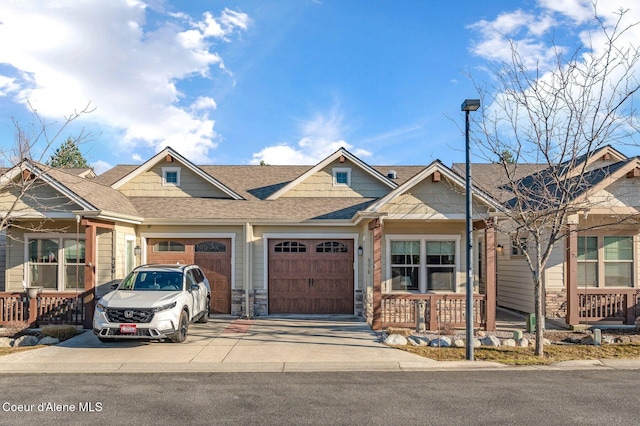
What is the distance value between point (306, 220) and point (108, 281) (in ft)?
20.4

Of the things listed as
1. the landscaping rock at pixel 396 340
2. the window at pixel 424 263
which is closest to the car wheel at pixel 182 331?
the landscaping rock at pixel 396 340

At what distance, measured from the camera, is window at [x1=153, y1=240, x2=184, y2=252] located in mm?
16031

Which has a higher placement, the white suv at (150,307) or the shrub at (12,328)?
the white suv at (150,307)

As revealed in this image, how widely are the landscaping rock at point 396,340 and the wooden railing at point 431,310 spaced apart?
1673 millimetres

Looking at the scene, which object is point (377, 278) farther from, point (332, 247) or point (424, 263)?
point (332, 247)

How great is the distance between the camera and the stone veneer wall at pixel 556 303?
15508 millimetres

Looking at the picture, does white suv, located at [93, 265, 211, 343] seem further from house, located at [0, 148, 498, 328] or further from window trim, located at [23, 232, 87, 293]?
window trim, located at [23, 232, 87, 293]

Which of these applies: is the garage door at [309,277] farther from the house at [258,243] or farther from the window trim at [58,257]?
the window trim at [58,257]

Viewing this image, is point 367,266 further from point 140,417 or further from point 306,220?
point 140,417

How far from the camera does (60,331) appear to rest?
40.4 ft

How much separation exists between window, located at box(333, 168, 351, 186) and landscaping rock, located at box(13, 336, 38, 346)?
9.96 m

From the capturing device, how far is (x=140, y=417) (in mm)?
6707

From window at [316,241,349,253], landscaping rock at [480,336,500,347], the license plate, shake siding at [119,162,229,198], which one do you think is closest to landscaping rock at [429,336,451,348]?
landscaping rock at [480,336,500,347]

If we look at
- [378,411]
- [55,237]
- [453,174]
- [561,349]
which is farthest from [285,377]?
[55,237]
